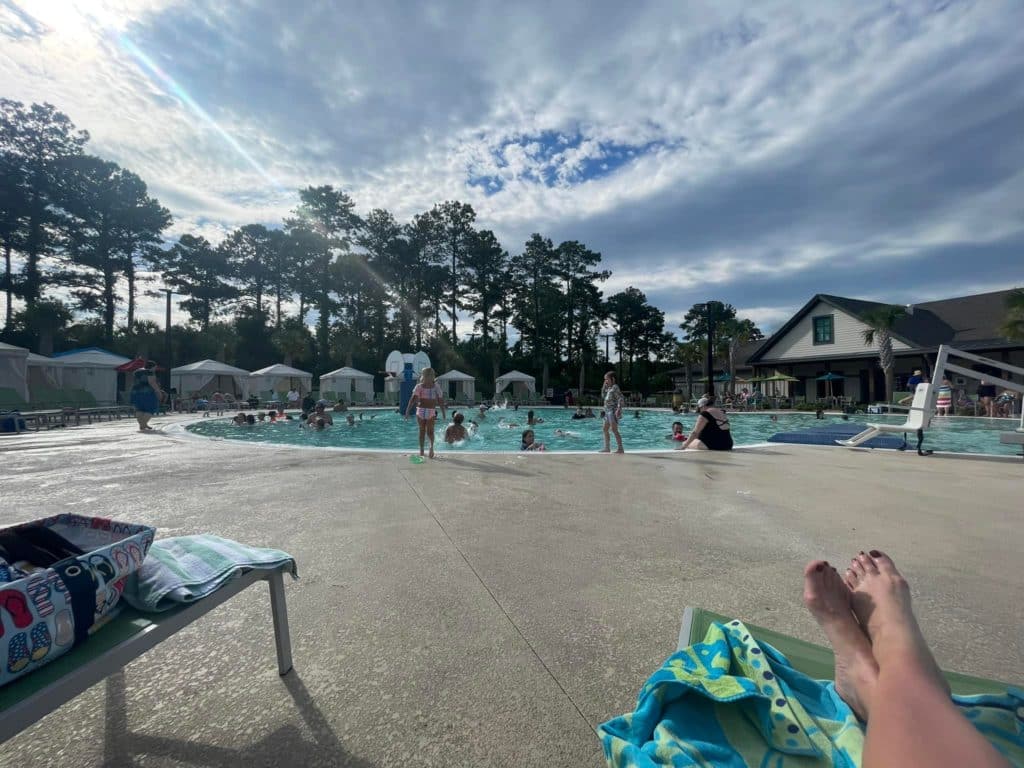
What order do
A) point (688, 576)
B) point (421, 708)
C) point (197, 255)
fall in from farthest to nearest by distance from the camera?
point (197, 255) → point (688, 576) → point (421, 708)

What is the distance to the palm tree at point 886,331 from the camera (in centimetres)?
2214

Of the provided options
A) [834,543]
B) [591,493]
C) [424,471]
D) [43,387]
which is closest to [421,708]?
[834,543]

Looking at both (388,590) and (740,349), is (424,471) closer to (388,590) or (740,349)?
(388,590)

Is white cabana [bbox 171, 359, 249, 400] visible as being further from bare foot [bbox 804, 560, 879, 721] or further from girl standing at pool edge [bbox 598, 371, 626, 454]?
bare foot [bbox 804, 560, 879, 721]

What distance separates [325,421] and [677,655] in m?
15.6

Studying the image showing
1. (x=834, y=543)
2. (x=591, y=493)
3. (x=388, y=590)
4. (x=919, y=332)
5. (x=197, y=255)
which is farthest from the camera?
(x=197, y=255)

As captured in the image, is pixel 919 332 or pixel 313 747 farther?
pixel 919 332

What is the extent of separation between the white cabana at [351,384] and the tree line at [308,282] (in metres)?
2.81

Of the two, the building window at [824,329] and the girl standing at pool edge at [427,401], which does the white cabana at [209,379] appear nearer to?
the girl standing at pool edge at [427,401]

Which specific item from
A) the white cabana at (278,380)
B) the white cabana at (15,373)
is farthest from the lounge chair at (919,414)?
the white cabana at (278,380)

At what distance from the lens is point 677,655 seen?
1392mm

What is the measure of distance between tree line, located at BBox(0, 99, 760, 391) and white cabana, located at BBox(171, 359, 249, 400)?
3292mm

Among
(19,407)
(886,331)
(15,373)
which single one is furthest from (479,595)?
(886,331)

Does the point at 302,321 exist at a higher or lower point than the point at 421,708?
higher
